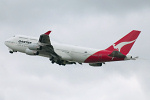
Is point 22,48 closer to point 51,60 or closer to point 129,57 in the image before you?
point 51,60

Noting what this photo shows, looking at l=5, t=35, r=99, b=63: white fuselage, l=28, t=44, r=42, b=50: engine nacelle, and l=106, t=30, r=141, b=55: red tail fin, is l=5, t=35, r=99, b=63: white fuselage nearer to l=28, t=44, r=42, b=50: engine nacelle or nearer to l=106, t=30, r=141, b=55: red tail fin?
l=28, t=44, r=42, b=50: engine nacelle

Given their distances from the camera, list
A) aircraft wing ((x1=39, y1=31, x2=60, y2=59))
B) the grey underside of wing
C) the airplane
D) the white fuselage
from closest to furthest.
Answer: the airplane
aircraft wing ((x1=39, y1=31, x2=60, y2=59))
the grey underside of wing
the white fuselage

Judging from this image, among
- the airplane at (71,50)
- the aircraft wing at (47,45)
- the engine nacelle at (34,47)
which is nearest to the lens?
the airplane at (71,50)

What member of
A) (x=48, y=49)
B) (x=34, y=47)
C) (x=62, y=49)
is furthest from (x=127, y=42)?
(x=34, y=47)

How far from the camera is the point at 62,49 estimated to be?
7719 centimetres

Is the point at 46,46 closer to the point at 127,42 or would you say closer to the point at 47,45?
the point at 47,45

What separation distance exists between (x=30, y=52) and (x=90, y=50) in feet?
38.9

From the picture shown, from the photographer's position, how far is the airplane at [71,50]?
7094 centimetres

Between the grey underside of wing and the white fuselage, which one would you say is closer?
A: the grey underside of wing

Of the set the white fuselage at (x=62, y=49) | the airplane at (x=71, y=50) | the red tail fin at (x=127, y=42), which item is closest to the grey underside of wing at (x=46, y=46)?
the airplane at (x=71, y=50)

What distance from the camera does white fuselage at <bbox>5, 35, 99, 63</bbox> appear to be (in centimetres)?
7494

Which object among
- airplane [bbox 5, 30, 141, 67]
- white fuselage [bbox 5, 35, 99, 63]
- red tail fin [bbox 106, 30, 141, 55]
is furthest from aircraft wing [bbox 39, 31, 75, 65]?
red tail fin [bbox 106, 30, 141, 55]

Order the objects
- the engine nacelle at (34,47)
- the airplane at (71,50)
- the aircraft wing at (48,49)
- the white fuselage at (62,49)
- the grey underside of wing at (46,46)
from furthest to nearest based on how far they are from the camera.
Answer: the white fuselage at (62,49)
the engine nacelle at (34,47)
the grey underside of wing at (46,46)
the aircraft wing at (48,49)
the airplane at (71,50)

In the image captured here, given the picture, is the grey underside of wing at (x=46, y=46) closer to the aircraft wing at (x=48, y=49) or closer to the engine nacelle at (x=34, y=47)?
the aircraft wing at (x=48, y=49)
